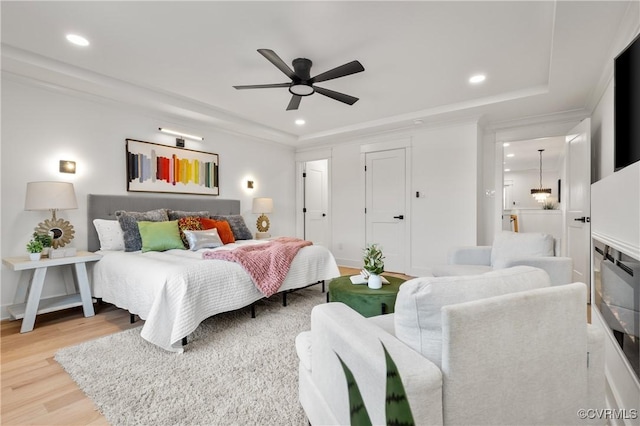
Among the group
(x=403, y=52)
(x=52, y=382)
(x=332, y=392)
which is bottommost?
(x=52, y=382)

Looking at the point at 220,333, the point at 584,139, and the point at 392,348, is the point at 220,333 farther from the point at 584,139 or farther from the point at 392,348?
the point at 584,139

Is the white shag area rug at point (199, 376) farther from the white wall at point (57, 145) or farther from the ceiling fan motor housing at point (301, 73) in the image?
the ceiling fan motor housing at point (301, 73)

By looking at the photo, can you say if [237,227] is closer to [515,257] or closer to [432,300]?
[515,257]

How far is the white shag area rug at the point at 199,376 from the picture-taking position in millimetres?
1572

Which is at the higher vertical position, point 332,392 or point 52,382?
point 332,392

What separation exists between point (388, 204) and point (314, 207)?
71.3 inches

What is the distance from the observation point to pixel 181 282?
7.36ft

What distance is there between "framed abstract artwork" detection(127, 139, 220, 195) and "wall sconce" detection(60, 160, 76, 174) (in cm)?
55

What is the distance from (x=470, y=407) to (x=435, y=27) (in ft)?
8.12

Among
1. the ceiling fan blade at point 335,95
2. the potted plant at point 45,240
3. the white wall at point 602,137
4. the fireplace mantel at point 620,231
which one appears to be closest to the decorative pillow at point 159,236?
the potted plant at point 45,240

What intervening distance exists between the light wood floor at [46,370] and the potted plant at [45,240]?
676mm

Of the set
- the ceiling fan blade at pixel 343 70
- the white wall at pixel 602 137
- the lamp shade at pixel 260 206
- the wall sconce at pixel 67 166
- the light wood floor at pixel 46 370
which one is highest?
the ceiling fan blade at pixel 343 70

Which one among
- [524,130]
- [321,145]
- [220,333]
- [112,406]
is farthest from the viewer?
[321,145]

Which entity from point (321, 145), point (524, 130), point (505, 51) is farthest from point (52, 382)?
point (524, 130)
